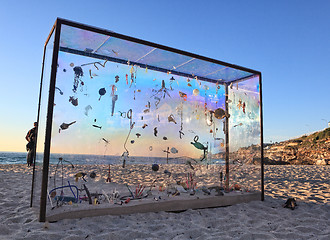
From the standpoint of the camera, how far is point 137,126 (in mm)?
4027

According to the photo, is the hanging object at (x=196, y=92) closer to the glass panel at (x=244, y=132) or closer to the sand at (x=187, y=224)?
the glass panel at (x=244, y=132)

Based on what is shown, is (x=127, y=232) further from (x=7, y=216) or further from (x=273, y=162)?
(x=273, y=162)

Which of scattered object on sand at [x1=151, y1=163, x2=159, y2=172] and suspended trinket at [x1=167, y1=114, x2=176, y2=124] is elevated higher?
suspended trinket at [x1=167, y1=114, x2=176, y2=124]

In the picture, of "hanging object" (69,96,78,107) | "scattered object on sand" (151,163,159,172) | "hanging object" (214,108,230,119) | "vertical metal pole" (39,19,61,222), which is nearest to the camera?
"vertical metal pole" (39,19,61,222)

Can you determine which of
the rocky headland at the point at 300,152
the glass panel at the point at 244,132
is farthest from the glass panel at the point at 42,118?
the rocky headland at the point at 300,152

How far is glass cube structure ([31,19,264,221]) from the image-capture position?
317 cm

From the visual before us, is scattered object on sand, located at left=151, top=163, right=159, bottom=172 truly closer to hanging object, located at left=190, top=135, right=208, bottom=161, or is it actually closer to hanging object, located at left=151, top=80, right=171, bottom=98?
hanging object, located at left=190, top=135, right=208, bottom=161

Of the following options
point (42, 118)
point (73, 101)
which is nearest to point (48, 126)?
point (42, 118)

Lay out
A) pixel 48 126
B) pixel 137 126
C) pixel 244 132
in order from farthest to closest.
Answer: pixel 244 132, pixel 137 126, pixel 48 126

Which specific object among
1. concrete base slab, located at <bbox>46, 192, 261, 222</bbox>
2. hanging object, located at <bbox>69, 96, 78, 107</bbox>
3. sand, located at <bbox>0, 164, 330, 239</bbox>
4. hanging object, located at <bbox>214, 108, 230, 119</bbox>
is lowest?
sand, located at <bbox>0, 164, 330, 239</bbox>

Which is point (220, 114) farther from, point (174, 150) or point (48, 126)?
point (48, 126)

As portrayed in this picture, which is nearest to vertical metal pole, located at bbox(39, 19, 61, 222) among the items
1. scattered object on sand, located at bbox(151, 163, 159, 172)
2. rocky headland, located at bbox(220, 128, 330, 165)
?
scattered object on sand, located at bbox(151, 163, 159, 172)

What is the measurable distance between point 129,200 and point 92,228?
2.62 ft

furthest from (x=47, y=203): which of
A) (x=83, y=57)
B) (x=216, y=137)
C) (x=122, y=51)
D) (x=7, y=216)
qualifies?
(x=216, y=137)
